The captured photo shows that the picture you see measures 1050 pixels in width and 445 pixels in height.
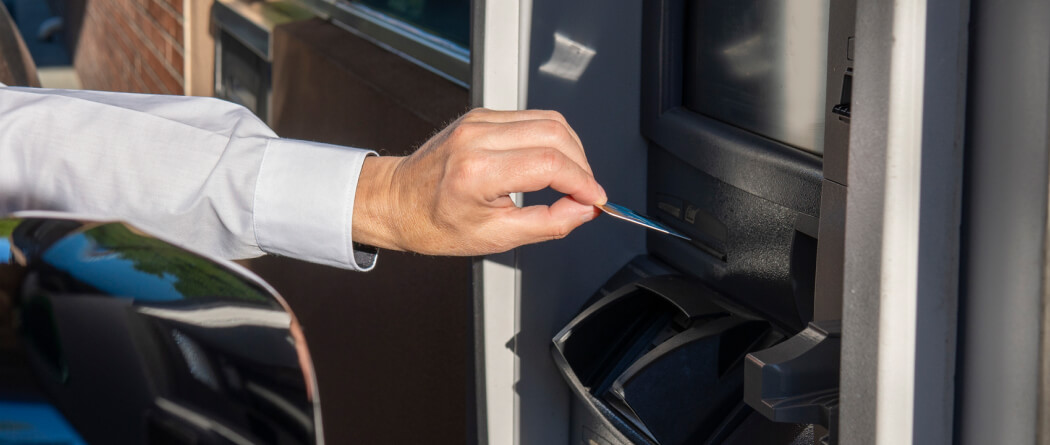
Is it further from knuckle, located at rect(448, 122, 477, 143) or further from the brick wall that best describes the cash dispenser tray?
the brick wall

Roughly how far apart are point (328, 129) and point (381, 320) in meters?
0.59

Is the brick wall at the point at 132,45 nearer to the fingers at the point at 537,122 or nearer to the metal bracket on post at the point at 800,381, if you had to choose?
the fingers at the point at 537,122

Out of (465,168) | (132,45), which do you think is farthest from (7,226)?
(132,45)

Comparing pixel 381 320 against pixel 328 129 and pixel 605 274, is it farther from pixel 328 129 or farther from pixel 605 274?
pixel 605 274

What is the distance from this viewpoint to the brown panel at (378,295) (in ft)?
5.36

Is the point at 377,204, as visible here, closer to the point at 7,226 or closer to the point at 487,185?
the point at 487,185

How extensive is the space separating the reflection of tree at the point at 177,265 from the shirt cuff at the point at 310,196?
1.61 ft

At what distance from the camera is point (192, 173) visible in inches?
36.8

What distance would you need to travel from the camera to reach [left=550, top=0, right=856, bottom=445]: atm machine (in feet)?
2.08

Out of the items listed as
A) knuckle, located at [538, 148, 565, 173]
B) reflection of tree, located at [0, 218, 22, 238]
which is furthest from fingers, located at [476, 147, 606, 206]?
reflection of tree, located at [0, 218, 22, 238]

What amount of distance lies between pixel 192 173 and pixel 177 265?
0.56 m

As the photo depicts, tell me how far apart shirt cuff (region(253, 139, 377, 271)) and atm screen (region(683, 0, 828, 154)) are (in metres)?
0.37

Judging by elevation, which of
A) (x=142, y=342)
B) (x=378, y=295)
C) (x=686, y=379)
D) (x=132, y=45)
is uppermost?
(x=142, y=342)

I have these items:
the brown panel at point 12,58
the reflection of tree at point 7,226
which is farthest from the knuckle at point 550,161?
the brown panel at point 12,58
